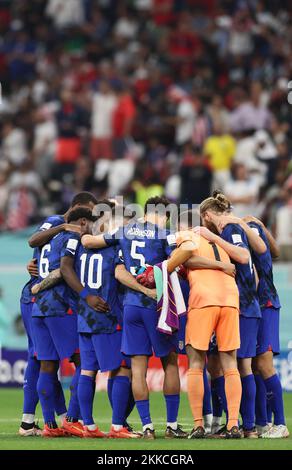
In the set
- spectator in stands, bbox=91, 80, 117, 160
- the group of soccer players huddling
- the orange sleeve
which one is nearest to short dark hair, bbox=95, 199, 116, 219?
the group of soccer players huddling

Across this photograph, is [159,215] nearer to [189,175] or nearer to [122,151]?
[189,175]

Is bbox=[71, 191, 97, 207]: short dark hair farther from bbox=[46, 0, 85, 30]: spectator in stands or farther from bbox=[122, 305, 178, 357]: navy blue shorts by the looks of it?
bbox=[46, 0, 85, 30]: spectator in stands

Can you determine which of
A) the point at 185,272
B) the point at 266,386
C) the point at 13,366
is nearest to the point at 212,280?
the point at 185,272

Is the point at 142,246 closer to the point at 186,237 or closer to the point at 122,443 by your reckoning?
the point at 186,237

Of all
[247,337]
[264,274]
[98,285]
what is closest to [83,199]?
[98,285]

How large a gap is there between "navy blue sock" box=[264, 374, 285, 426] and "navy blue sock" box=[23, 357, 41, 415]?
82.8 inches

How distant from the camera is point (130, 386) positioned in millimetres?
11836

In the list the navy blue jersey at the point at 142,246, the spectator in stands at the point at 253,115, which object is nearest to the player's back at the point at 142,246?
the navy blue jersey at the point at 142,246

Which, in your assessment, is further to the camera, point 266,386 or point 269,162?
point 269,162

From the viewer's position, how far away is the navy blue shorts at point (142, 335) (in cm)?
1156

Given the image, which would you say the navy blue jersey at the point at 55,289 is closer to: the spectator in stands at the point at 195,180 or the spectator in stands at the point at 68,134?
the spectator in stands at the point at 195,180

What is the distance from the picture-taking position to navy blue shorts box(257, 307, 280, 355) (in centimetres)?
1195

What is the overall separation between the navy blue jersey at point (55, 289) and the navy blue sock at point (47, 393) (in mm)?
555

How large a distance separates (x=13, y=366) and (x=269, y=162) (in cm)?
500
